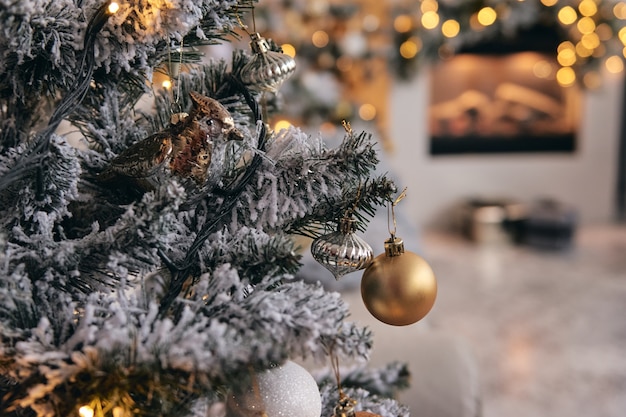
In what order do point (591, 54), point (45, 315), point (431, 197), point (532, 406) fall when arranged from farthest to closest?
point (431, 197), point (591, 54), point (532, 406), point (45, 315)

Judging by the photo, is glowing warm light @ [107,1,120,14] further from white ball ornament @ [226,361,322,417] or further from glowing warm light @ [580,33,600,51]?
glowing warm light @ [580,33,600,51]

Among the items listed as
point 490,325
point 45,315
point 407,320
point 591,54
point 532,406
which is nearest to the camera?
point 45,315

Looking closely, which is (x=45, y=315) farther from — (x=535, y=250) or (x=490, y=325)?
(x=535, y=250)

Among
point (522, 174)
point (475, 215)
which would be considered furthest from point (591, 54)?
point (475, 215)

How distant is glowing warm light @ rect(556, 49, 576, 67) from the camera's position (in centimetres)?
403

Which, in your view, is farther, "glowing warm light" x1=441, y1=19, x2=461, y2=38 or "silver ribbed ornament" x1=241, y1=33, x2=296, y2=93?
"glowing warm light" x1=441, y1=19, x2=461, y2=38

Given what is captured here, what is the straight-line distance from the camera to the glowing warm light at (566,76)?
4113 millimetres

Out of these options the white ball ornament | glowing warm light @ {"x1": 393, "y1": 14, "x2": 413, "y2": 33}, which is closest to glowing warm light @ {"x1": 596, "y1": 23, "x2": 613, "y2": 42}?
glowing warm light @ {"x1": 393, "y1": 14, "x2": 413, "y2": 33}

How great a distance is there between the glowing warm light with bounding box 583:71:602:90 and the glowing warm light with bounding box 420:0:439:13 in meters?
1.18

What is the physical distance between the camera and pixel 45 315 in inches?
16.6

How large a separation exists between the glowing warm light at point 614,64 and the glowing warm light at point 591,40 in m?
0.15

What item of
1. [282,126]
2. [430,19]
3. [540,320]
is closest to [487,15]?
[430,19]

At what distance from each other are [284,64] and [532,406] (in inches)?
65.8

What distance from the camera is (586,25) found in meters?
3.79
